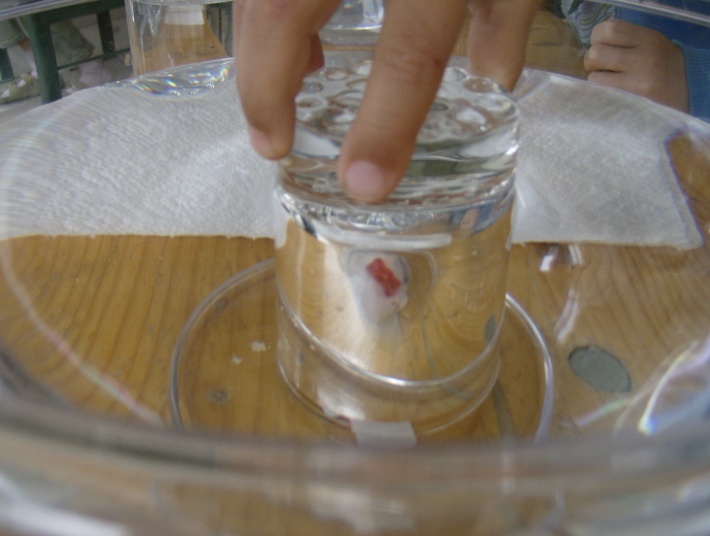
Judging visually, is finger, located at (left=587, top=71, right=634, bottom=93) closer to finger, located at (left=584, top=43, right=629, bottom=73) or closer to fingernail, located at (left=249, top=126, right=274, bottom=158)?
finger, located at (left=584, top=43, right=629, bottom=73)

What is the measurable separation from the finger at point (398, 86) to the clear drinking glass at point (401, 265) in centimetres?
3

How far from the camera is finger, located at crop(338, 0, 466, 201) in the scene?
0.13 metres

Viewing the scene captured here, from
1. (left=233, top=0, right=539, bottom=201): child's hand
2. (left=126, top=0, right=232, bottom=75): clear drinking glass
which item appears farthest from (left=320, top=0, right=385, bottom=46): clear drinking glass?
(left=233, top=0, right=539, bottom=201): child's hand

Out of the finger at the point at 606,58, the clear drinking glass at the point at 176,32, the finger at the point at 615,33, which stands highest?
the finger at the point at 615,33

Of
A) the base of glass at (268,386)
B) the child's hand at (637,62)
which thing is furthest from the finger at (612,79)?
the base of glass at (268,386)

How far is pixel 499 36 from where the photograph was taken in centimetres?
24

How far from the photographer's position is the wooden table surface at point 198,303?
0.18 m

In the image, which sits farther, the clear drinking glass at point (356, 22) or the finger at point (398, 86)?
the clear drinking glass at point (356, 22)

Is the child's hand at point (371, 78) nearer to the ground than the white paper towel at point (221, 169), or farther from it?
farther from it

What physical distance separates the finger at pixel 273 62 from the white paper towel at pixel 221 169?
62 millimetres

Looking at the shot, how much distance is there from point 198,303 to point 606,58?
201 millimetres

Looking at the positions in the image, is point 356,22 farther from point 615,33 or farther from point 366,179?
point 366,179

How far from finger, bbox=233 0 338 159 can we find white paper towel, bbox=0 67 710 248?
0.20 feet

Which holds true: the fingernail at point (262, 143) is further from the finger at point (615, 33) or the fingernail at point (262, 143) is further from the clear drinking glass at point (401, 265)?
the finger at point (615, 33)
